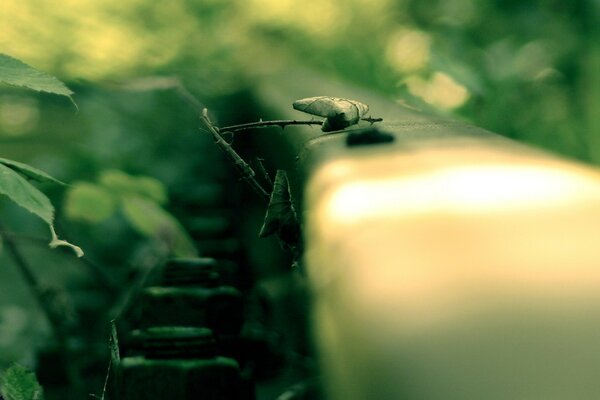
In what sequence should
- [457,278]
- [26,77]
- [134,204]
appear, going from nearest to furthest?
1. [457,278]
2. [26,77]
3. [134,204]

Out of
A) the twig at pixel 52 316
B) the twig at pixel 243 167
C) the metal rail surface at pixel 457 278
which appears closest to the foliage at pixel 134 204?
the twig at pixel 52 316

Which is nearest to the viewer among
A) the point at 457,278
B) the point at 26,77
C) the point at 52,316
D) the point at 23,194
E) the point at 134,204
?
the point at 457,278

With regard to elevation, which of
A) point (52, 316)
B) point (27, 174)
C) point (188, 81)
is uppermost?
point (188, 81)

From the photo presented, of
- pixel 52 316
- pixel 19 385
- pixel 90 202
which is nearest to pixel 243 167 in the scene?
pixel 19 385

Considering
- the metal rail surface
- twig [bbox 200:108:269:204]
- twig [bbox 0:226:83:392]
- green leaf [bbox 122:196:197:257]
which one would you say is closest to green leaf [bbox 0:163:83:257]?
twig [bbox 200:108:269:204]

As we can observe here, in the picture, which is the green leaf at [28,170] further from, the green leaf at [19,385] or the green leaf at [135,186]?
the green leaf at [135,186]

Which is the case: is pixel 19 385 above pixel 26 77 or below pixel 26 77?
below

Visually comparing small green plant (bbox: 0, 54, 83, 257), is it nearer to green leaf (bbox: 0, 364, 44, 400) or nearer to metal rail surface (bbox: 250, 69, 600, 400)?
green leaf (bbox: 0, 364, 44, 400)

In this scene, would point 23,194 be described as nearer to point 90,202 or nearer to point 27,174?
point 27,174
